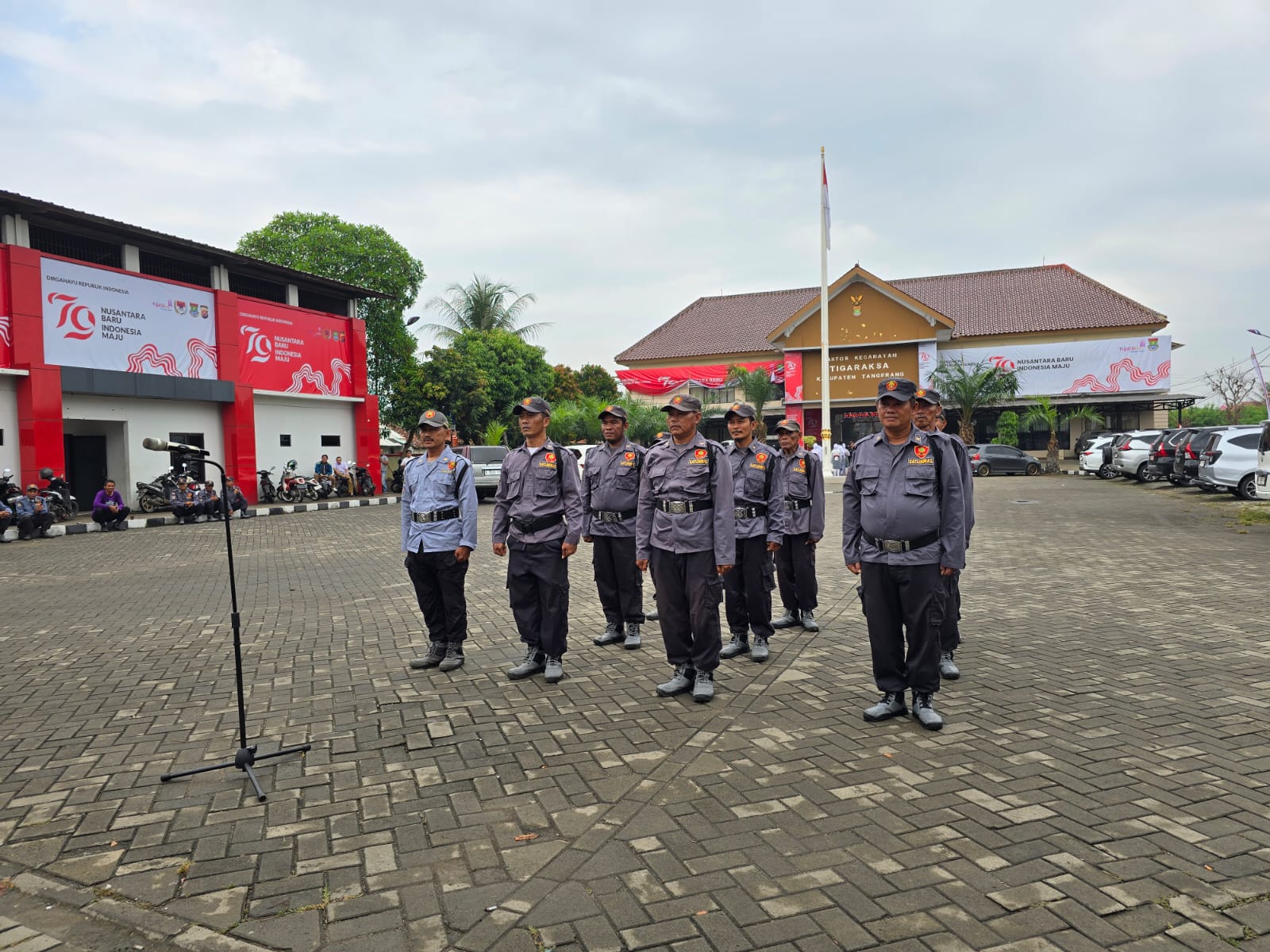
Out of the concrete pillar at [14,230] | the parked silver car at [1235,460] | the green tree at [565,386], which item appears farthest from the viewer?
the green tree at [565,386]

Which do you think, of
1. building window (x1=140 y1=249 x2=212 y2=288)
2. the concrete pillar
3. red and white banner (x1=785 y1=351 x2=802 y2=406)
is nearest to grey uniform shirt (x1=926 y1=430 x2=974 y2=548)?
the concrete pillar

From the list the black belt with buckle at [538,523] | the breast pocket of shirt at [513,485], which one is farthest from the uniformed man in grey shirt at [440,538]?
the black belt with buckle at [538,523]

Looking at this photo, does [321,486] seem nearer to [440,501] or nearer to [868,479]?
[440,501]

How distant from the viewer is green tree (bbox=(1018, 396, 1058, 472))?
34.4 m

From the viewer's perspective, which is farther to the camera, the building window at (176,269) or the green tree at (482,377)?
the green tree at (482,377)

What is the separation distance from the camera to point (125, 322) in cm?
2045

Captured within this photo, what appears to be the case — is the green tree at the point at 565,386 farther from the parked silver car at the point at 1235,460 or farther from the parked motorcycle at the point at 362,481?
the parked silver car at the point at 1235,460

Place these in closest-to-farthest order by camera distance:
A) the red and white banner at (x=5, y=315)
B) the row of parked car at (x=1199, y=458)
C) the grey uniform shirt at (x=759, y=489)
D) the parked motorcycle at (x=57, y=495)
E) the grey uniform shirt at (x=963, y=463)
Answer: the grey uniform shirt at (x=963, y=463) → the grey uniform shirt at (x=759, y=489) → the row of parked car at (x=1199, y=458) → the parked motorcycle at (x=57, y=495) → the red and white banner at (x=5, y=315)

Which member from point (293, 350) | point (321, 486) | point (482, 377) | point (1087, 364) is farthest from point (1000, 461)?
point (293, 350)

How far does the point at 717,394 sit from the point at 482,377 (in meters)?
14.6

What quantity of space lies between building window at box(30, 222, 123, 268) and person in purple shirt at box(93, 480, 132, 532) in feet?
19.6

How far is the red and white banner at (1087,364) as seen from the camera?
119 feet

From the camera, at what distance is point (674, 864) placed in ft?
10.3

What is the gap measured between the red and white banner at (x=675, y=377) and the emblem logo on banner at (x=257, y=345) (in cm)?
2337
